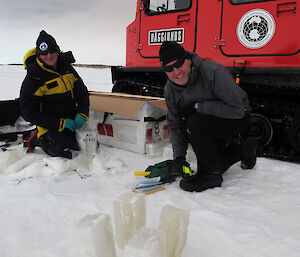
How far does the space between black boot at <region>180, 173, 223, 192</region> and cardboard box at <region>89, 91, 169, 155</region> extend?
3.08 ft

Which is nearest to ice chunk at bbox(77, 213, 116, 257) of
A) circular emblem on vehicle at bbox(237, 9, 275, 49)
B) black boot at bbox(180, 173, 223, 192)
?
black boot at bbox(180, 173, 223, 192)

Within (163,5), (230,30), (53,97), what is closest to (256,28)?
(230,30)

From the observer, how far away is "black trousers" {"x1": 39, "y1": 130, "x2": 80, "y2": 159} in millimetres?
2814

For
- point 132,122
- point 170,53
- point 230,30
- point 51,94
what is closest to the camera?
point 170,53

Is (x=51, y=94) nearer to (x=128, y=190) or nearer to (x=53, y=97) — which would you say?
(x=53, y=97)

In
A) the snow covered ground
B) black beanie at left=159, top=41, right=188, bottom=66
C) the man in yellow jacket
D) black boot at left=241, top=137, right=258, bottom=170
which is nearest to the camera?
the snow covered ground

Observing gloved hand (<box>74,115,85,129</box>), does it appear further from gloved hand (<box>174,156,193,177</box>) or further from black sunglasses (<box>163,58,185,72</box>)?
black sunglasses (<box>163,58,185,72</box>)

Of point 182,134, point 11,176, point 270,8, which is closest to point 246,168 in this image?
point 182,134

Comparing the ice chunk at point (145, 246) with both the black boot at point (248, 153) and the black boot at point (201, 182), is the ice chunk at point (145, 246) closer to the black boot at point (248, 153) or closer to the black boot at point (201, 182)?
the black boot at point (201, 182)

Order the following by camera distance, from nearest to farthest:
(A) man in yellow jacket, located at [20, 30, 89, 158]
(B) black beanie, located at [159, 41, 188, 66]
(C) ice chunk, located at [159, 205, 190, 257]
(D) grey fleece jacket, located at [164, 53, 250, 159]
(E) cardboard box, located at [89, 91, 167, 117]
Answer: (C) ice chunk, located at [159, 205, 190, 257] < (B) black beanie, located at [159, 41, 188, 66] < (D) grey fleece jacket, located at [164, 53, 250, 159] < (A) man in yellow jacket, located at [20, 30, 89, 158] < (E) cardboard box, located at [89, 91, 167, 117]

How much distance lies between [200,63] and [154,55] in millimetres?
1724

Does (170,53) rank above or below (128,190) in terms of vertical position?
above

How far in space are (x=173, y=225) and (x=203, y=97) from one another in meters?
1.39

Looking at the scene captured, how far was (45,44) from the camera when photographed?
8.37 ft
